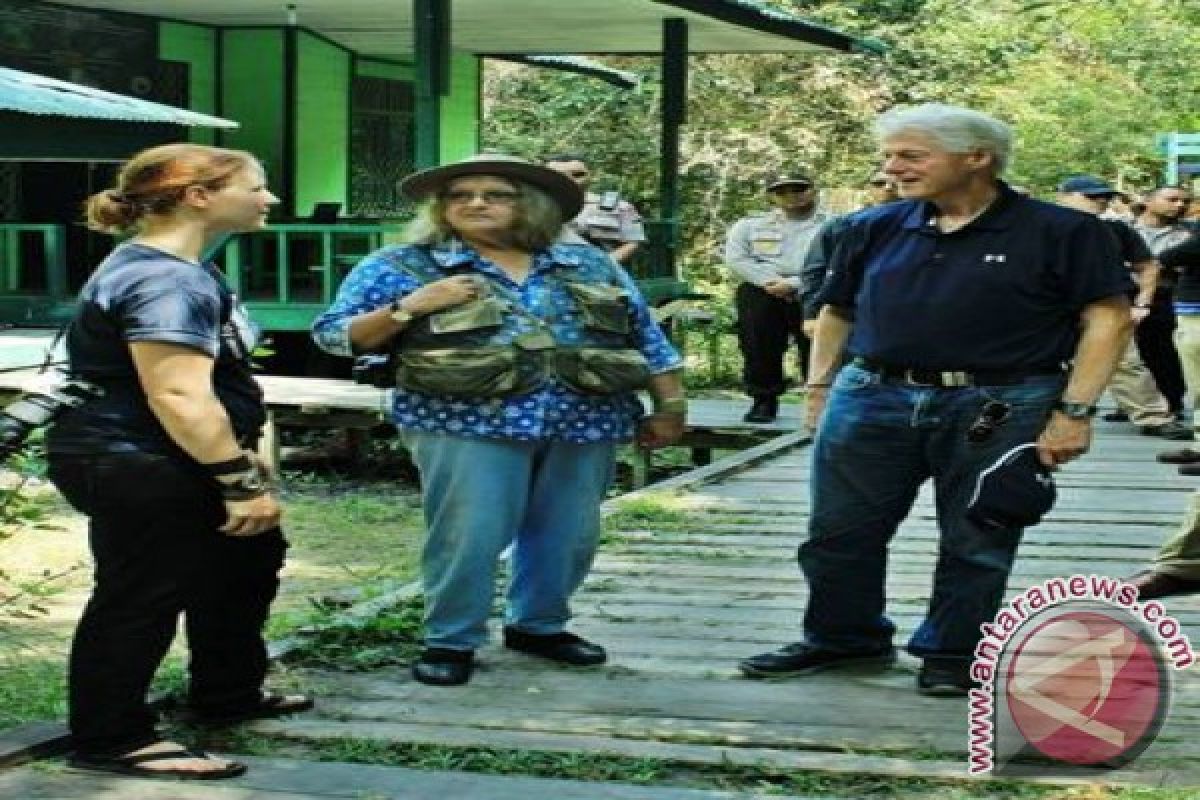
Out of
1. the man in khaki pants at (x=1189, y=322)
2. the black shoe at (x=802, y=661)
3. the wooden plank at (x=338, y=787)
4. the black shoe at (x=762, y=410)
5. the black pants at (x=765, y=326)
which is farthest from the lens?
the black shoe at (x=762, y=410)

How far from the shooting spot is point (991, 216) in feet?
17.5

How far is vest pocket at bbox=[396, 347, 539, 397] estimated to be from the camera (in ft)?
17.9

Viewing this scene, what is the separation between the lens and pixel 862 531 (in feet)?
18.4

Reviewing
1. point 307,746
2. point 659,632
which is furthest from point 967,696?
point 307,746

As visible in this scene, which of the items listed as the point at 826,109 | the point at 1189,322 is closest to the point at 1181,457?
the point at 1189,322

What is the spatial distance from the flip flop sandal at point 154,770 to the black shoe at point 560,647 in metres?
1.45

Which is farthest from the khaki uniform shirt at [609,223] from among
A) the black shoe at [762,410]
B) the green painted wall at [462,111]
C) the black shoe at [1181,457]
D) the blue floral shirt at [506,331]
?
the green painted wall at [462,111]

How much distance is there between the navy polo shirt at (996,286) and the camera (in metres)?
5.27

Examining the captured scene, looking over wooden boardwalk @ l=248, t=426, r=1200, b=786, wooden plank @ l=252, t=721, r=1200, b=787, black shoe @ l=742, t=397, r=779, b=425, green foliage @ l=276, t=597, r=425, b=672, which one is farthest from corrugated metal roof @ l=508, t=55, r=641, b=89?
wooden plank @ l=252, t=721, r=1200, b=787

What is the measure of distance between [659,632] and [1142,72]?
23.8 meters

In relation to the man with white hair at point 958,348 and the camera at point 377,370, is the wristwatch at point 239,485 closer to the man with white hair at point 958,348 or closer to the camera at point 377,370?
the camera at point 377,370

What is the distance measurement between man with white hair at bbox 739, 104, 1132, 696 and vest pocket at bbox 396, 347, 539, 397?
896 mm

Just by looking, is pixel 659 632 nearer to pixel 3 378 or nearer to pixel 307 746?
pixel 307 746

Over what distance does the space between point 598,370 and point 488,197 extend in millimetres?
556
